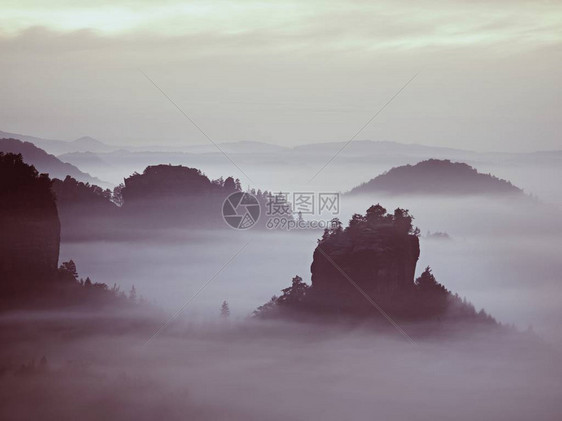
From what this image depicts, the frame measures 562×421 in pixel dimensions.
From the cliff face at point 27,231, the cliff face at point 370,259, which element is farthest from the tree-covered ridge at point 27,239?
the cliff face at point 370,259

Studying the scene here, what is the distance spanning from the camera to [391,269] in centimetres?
15162

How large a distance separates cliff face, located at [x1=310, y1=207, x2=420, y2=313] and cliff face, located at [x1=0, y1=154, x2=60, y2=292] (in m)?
42.7

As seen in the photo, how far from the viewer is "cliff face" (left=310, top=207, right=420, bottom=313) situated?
467 feet

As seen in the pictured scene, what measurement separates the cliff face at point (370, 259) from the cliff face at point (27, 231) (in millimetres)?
42676

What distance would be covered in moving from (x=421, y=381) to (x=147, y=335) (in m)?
51.4

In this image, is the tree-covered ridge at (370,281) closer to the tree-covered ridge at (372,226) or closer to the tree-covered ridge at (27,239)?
the tree-covered ridge at (372,226)

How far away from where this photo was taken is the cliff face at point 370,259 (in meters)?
142

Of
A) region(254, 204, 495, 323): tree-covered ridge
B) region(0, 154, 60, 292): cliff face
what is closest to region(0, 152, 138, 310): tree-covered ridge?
region(0, 154, 60, 292): cliff face

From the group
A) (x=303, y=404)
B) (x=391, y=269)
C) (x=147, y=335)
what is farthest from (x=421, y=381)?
(x=147, y=335)

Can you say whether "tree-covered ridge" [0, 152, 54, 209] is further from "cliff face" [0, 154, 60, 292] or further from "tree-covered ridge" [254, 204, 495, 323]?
"tree-covered ridge" [254, 204, 495, 323]

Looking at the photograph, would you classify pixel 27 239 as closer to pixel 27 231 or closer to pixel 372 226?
pixel 27 231

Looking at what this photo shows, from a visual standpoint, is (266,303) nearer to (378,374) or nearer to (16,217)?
(378,374)

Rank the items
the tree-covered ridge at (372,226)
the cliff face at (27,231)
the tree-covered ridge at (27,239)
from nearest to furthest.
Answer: the tree-covered ridge at (372,226) → the cliff face at (27,231) → the tree-covered ridge at (27,239)

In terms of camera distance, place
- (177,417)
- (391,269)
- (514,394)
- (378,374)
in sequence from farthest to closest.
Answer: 1. (378,374)
2. (514,394)
3. (177,417)
4. (391,269)
